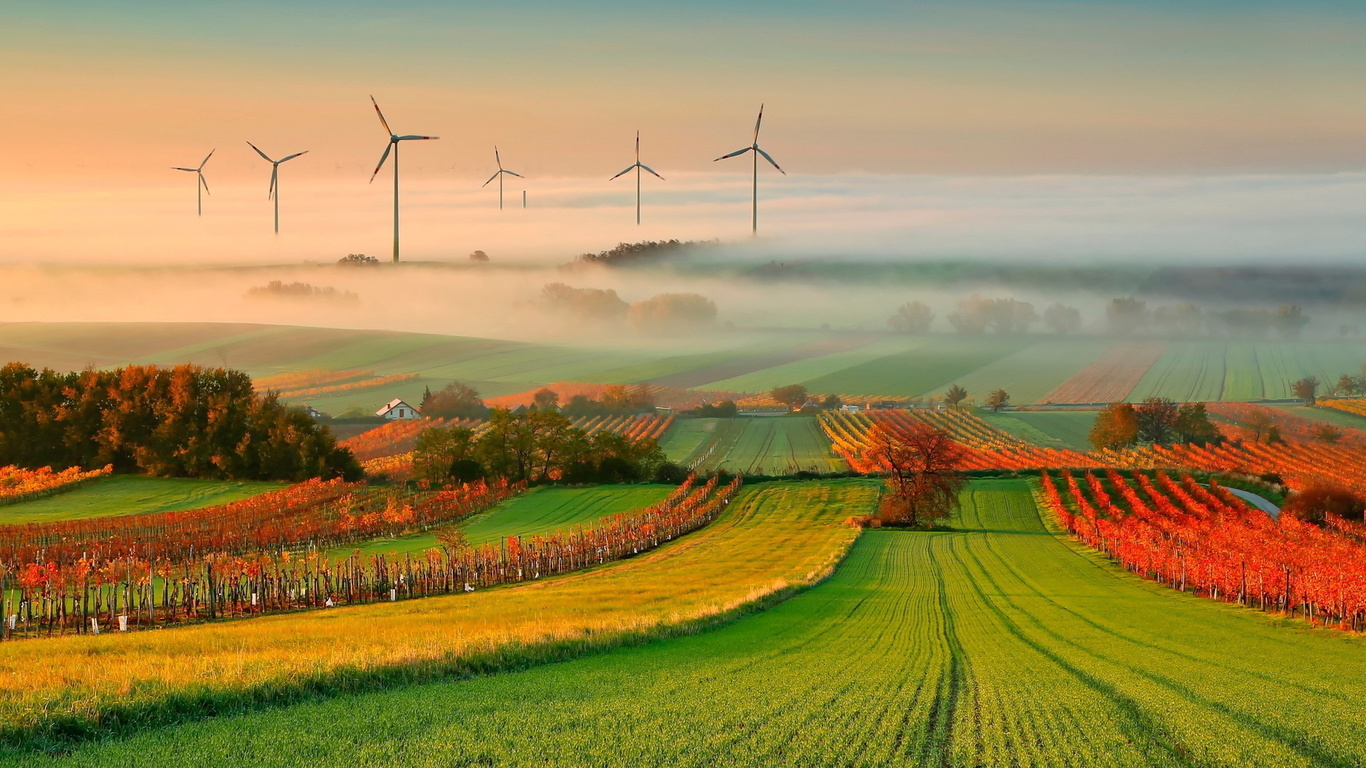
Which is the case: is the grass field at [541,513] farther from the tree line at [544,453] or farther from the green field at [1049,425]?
the green field at [1049,425]

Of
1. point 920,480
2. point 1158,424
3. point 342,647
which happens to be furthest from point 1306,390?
point 342,647

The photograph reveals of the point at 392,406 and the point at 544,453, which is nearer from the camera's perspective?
the point at 544,453

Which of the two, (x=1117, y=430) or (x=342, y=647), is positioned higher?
(x=342, y=647)

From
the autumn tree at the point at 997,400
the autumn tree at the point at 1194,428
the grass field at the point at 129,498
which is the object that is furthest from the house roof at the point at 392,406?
the autumn tree at the point at 1194,428

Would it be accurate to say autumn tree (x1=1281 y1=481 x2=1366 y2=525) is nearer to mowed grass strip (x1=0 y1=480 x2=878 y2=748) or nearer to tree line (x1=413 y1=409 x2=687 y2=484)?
mowed grass strip (x1=0 y1=480 x2=878 y2=748)

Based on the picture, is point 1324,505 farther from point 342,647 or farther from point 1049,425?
point 1049,425

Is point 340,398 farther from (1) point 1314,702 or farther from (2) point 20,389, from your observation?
(1) point 1314,702

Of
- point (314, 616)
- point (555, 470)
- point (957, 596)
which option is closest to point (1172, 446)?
point (555, 470)
